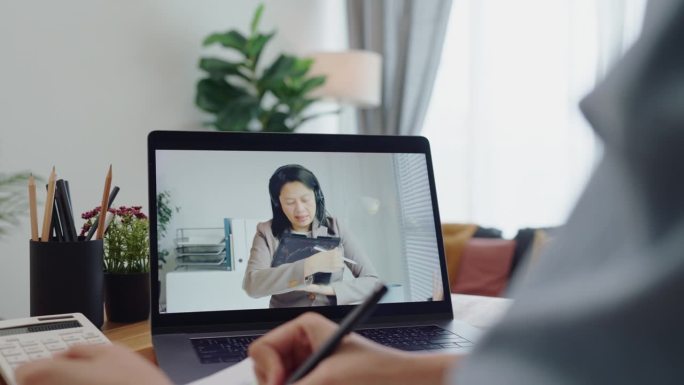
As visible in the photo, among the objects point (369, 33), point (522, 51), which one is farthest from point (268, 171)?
point (369, 33)

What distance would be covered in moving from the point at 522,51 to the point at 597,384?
3189 mm

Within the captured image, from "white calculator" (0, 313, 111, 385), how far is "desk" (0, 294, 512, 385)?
30mm

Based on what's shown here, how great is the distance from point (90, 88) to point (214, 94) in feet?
1.94

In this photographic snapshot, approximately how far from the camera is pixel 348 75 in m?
3.26

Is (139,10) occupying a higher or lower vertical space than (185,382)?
higher

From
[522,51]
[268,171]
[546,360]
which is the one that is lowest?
[546,360]

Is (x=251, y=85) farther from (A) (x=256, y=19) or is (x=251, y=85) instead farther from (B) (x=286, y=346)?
(B) (x=286, y=346)

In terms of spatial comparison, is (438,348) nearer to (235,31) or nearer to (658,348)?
(658,348)

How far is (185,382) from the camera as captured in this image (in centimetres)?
62

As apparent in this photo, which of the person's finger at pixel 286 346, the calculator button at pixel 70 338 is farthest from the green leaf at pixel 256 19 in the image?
the person's finger at pixel 286 346

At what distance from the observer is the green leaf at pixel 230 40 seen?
2949 millimetres

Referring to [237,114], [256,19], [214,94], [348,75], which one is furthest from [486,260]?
[256,19]

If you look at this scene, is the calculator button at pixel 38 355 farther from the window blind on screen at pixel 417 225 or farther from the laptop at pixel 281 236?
the window blind on screen at pixel 417 225

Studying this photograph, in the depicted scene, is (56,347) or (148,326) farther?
(148,326)
